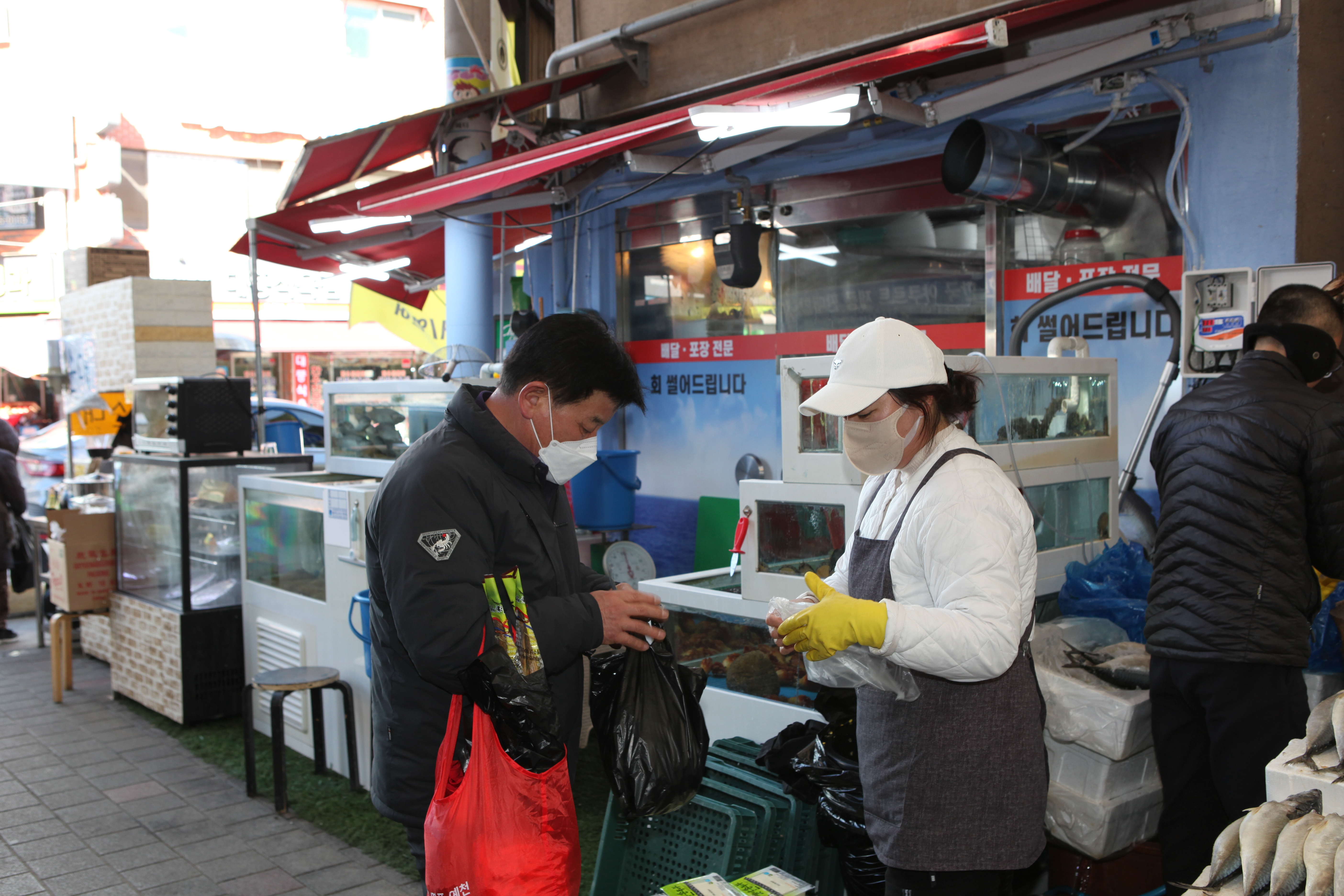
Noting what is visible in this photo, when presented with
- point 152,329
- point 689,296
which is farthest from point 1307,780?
point 152,329

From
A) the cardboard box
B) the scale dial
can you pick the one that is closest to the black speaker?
the scale dial

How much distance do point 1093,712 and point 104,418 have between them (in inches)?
261

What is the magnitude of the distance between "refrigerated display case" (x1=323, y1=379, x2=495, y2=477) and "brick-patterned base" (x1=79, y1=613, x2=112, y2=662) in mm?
2411

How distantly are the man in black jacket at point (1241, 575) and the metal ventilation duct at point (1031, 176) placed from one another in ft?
6.11

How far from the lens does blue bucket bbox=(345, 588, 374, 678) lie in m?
4.48

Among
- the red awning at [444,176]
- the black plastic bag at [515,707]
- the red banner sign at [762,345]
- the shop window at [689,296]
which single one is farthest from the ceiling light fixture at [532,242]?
the black plastic bag at [515,707]

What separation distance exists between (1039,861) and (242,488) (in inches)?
185

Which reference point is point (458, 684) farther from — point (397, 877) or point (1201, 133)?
point (1201, 133)

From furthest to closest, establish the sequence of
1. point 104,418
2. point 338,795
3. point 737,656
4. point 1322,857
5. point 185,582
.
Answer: point 104,418
point 185,582
point 338,795
point 737,656
point 1322,857

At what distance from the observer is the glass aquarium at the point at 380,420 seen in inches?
204

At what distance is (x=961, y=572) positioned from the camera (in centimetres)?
195

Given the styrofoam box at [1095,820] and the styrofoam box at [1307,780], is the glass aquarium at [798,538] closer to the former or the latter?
the styrofoam box at [1095,820]

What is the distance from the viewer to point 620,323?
7602mm

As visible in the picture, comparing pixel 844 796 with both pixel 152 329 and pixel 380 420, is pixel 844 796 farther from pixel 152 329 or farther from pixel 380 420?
pixel 152 329
